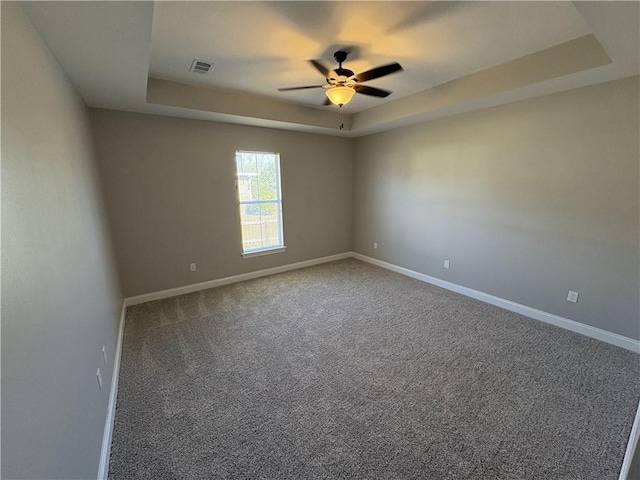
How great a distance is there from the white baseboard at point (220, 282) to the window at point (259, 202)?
1.10ft

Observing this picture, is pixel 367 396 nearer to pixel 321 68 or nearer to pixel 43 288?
pixel 43 288

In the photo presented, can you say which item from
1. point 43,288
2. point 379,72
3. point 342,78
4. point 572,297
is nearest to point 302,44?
point 342,78

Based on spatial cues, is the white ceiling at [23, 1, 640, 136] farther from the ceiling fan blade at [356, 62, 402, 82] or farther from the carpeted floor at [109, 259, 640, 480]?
the carpeted floor at [109, 259, 640, 480]

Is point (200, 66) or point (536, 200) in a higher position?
point (200, 66)

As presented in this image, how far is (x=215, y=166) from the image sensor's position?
12.7 feet

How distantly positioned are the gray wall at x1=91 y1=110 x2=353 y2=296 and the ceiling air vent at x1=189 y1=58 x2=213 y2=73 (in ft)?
3.37

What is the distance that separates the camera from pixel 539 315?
3.12 m

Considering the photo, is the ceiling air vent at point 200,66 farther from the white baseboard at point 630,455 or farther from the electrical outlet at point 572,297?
the electrical outlet at point 572,297

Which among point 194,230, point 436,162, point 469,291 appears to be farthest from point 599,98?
point 194,230

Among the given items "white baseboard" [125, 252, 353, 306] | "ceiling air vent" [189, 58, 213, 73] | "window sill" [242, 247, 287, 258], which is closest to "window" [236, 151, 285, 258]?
"window sill" [242, 247, 287, 258]

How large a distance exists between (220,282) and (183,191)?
1435 millimetres

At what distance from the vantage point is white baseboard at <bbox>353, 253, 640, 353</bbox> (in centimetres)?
261

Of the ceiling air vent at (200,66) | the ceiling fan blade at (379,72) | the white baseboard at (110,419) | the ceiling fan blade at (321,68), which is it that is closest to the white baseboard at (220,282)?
the white baseboard at (110,419)

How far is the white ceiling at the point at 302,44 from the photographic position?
61.1 inches
